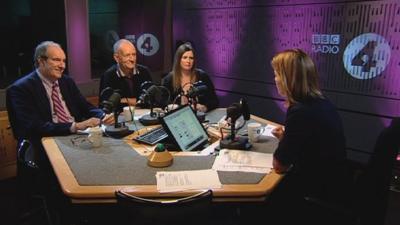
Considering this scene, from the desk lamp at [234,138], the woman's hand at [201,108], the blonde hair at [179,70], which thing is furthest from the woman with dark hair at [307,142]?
the blonde hair at [179,70]

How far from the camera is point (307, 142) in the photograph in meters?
1.77

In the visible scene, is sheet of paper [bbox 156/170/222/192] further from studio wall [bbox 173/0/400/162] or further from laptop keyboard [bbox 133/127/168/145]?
studio wall [bbox 173/0/400/162]

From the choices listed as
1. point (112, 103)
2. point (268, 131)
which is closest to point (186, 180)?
point (112, 103)

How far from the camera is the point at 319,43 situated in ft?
12.0

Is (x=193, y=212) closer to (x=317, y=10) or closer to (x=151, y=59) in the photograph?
(x=317, y=10)

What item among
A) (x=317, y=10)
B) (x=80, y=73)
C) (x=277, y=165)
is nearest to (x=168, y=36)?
(x=80, y=73)

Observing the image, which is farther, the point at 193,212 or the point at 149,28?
the point at 149,28

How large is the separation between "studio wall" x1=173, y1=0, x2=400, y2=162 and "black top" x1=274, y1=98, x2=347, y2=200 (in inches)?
67.5

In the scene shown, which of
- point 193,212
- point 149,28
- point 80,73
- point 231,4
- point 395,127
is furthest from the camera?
point 149,28

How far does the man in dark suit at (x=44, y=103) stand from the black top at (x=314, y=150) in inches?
50.1

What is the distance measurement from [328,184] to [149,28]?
3682 millimetres

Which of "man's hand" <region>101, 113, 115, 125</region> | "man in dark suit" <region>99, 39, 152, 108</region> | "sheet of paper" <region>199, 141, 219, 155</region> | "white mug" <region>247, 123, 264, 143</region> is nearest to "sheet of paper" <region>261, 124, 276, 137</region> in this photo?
"white mug" <region>247, 123, 264, 143</region>

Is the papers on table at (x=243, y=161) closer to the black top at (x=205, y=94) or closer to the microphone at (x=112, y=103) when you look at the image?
the microphone at (x=112, y=103)

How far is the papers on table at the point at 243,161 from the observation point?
184 centimetres
